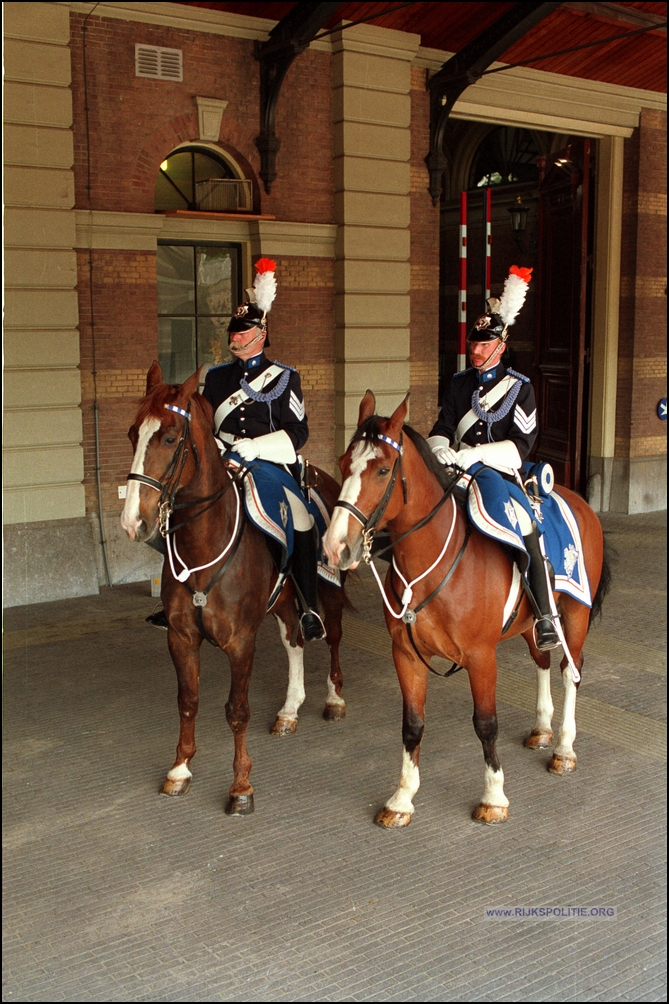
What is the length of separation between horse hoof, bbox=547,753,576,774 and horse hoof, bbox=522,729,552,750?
0.28 metres

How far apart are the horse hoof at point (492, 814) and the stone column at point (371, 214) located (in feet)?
20.4

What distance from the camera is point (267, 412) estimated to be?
5488 millimetres

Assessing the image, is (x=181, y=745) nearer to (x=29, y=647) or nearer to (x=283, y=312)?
(x=29, y=647)

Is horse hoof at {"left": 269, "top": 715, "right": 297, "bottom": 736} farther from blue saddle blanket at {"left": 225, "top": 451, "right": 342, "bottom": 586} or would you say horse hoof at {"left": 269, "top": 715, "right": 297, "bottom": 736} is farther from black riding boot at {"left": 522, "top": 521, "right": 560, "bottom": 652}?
black riding boot at {"left": 522, "top": 521, "right": 560, "bottom": 652}

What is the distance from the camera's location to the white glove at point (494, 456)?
479 cm

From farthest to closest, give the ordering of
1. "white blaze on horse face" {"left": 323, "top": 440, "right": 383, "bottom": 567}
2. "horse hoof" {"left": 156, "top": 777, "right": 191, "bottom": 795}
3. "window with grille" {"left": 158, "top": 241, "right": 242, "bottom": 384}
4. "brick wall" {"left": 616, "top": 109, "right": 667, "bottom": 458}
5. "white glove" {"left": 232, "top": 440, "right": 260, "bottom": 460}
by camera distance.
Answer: "brick wall" {"left": 616, "top": 109, "right": 667, "bottom": 458}
"window with grille" {"left": 158, "top": 241, "right": 242, "bottom": 384}
"white glove" {"left": 232, "top": 440, "right": 260, "bottom": 460}
"horse hoof" {"left": 156, "top": 777, "right": 191, "bottom": 795}
"white blaze on horse face" {"left": 323, "top": 440, "right": 383, "bottom": 567}

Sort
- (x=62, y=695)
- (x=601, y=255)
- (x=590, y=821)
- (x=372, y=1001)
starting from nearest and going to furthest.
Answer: (x=372, y=1001) < (x=590, y=821) < (x=62, y=695) < (x=601, y=255)

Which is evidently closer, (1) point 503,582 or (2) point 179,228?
(1) point 503,582

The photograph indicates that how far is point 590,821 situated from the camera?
15.6 feet

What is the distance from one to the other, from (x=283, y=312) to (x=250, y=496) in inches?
219

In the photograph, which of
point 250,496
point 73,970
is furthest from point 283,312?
point 73,970

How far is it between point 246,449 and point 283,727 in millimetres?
1786

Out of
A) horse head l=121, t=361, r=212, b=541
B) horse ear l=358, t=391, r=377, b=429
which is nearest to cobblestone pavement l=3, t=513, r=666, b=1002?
horse head l=121, t=361, r=212, b=541

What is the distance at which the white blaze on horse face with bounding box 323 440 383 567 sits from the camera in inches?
161
